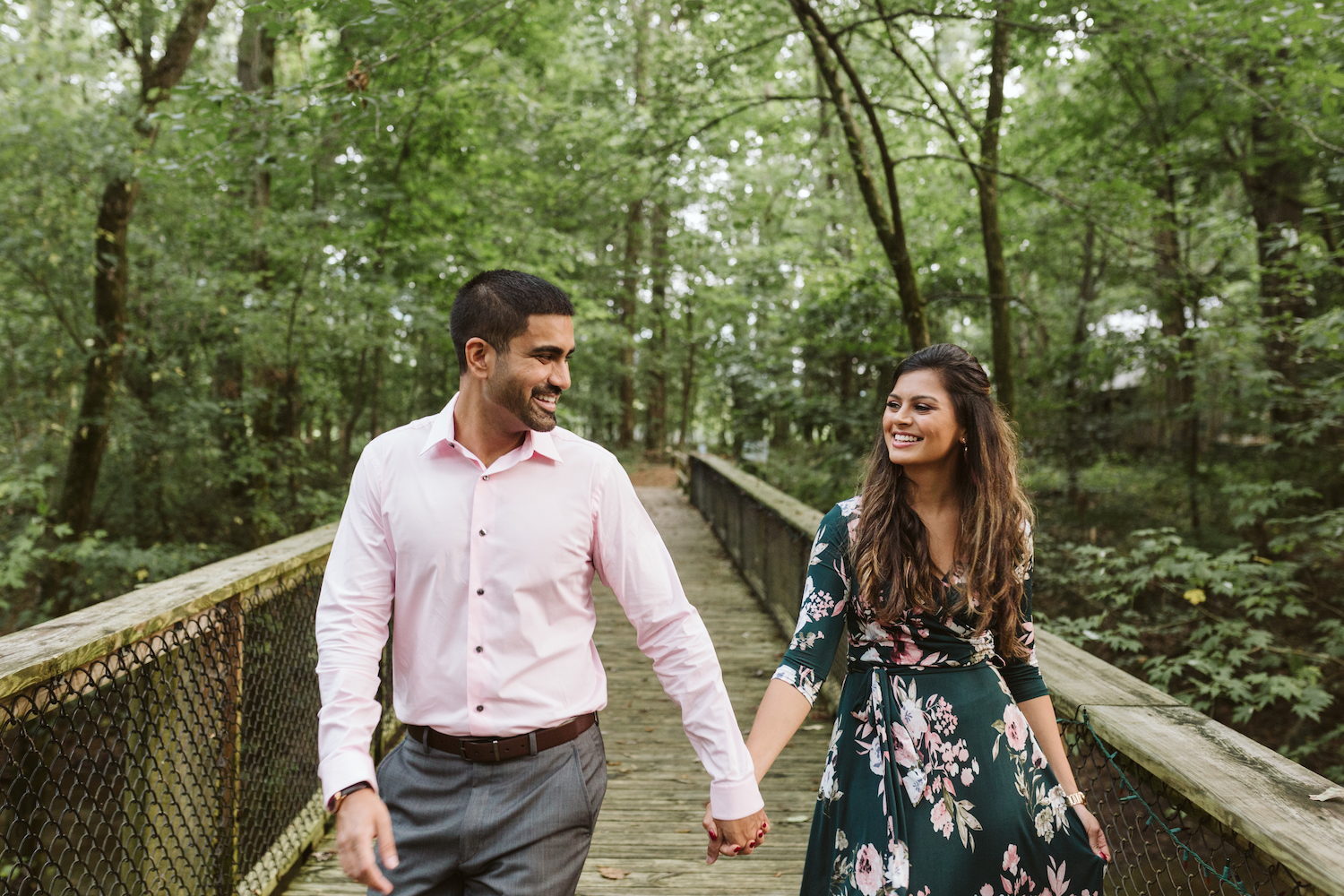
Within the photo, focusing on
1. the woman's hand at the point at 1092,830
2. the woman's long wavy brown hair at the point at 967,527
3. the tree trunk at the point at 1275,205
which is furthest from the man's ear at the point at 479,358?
the tree trunk at the point at 1275,205

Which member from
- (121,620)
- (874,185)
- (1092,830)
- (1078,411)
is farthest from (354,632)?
(1078,411)

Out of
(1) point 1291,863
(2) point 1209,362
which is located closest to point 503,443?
(1) point 1291,863

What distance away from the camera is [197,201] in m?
9.46

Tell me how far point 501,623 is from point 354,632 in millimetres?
289

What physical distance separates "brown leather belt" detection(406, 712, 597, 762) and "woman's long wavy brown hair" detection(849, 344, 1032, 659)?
0.78 metres

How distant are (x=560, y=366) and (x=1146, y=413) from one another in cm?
1322

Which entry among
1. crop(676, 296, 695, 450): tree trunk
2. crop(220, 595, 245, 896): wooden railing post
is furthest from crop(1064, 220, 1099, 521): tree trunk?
crop(220, 595, 245, 896): wooden railing post

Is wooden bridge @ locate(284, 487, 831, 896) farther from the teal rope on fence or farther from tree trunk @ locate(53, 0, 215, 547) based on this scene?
tree trunk @ locate(53, 0, 215, 547)

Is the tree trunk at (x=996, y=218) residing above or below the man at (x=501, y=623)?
above

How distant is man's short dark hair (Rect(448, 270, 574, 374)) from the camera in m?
1.85

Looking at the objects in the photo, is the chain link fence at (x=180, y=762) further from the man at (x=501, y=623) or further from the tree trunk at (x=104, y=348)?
the tree trunk at (x=104, y=348)

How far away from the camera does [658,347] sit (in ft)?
80.4

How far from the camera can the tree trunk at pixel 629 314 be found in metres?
19.8

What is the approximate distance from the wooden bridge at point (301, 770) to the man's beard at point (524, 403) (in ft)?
3.49
